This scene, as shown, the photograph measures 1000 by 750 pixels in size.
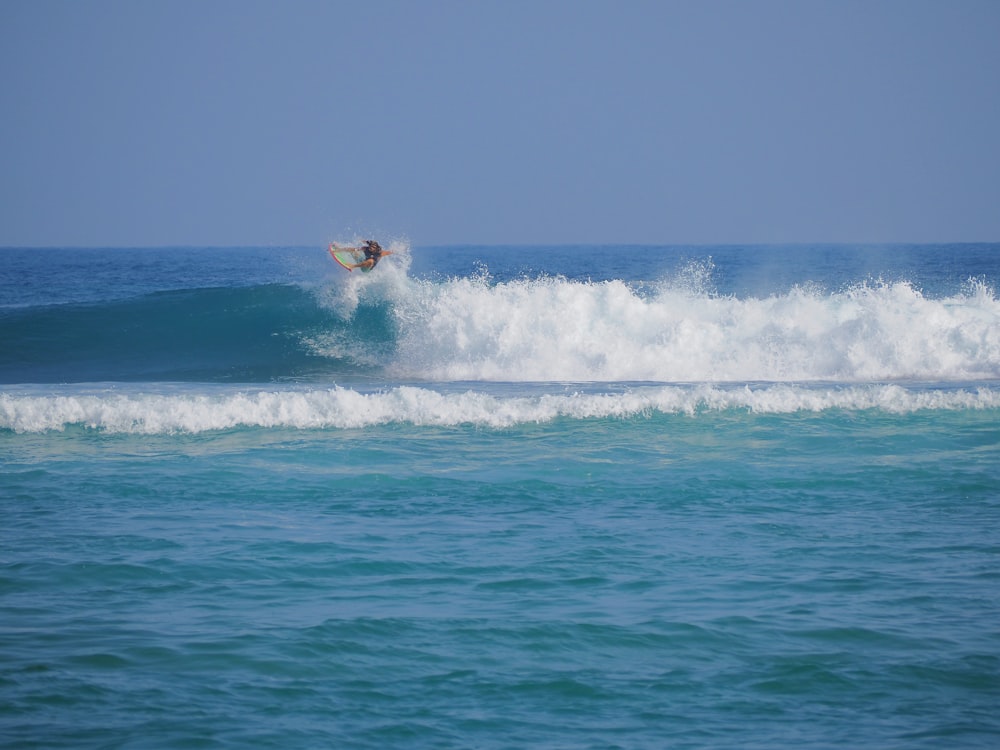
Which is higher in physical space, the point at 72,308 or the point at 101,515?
the point at 72,308

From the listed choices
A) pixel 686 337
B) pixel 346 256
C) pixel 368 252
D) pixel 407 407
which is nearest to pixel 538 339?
pixel 686 337

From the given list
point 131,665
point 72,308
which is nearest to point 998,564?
point 131,665

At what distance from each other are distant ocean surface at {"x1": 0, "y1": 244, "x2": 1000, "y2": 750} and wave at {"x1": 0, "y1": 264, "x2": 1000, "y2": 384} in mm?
300

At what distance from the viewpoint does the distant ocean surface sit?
18.0 ft

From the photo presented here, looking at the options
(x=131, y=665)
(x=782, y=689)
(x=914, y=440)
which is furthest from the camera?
(x=914, y=440)

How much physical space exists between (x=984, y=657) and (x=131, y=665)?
5.11 meters

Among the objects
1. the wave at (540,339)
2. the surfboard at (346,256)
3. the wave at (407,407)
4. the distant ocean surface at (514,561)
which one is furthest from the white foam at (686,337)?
the wave at (407,407)

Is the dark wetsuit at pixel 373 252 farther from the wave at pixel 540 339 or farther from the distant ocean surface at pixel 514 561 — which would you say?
the distant ocean surface at pixel 514 561

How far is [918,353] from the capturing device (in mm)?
20109

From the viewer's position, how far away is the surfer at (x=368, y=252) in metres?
24.3

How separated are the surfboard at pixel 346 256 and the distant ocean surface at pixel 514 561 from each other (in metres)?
5.94

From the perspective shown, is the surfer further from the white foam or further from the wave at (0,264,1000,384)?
the white foam

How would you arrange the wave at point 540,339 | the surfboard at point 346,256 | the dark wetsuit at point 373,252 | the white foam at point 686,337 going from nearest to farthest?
the white foam at point 686,337, the wave at point 540,339, the dark wetsuit at point 373,252, the surfboard at point 346,256

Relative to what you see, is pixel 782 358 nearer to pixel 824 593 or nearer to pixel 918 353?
pixel 918 353
